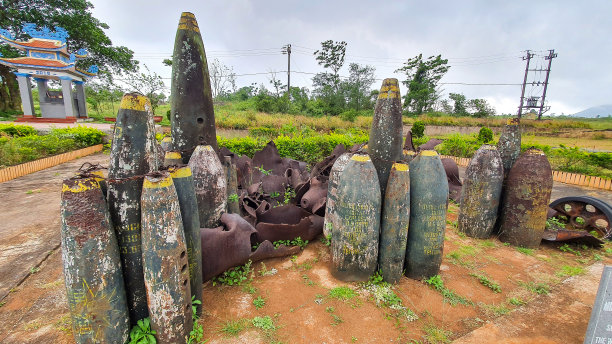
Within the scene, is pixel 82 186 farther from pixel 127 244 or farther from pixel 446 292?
pixel 446 292

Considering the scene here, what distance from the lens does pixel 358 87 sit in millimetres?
31766

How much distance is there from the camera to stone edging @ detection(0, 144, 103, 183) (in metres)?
7.19

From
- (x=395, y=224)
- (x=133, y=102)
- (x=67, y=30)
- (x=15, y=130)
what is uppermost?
(x=67, y=30)

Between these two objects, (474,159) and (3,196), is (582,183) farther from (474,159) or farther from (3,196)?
(3,196)

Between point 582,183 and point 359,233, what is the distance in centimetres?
975

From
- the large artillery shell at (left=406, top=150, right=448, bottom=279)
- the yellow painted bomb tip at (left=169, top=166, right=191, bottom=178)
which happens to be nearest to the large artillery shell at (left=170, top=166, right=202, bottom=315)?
the yellow painted bomb tip at (left=169, top=166, right=191, bottom=178)

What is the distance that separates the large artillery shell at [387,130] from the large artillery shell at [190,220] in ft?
7.15

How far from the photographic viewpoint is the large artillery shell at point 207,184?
3633mm

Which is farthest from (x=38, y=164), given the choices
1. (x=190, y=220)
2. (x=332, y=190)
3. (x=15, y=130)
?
(x=332, y=190)

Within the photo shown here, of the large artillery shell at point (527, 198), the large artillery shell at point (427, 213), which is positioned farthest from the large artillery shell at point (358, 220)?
the large artillery shell at point (527, 198)

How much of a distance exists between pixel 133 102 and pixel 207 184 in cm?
157

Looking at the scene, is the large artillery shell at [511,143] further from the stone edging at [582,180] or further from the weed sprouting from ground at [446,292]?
the stone edging at [582,180]

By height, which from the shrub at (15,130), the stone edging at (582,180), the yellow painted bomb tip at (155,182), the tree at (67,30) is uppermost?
the tree at (67,30)

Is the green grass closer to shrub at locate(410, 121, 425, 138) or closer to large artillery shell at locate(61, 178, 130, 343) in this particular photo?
large artillery shell at locate(61, 178, 130, 343)
